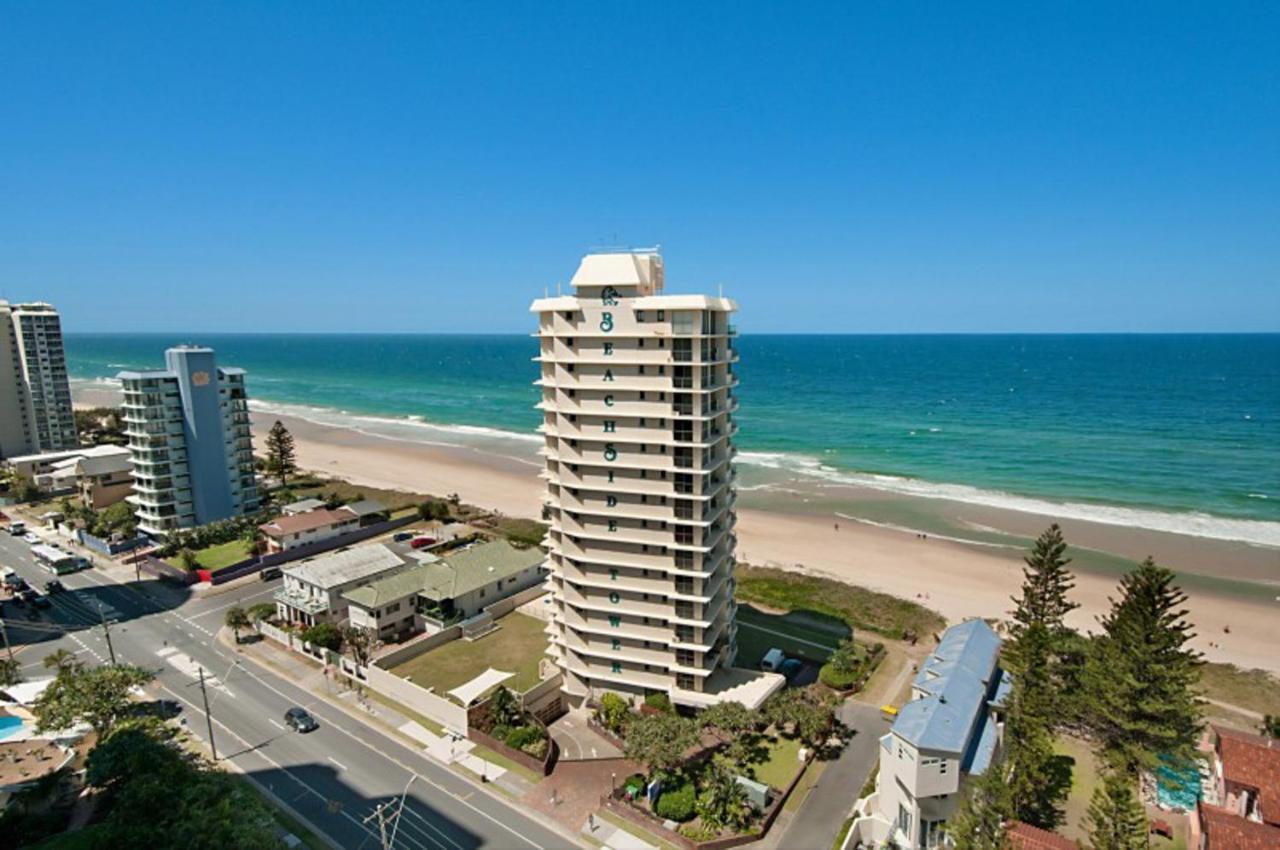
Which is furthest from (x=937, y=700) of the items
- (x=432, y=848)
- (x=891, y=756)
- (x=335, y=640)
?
(x=335, y=640)

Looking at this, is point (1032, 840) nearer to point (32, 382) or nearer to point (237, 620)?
point (237, 620)

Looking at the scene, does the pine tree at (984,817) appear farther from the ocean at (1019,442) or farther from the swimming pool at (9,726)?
the ocean at (1019,442)

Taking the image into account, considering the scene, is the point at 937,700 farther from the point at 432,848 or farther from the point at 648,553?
the point at 432,848

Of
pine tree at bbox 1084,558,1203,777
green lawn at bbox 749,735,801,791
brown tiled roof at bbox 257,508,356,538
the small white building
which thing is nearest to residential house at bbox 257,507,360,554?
brown tiled roof at bbox 257,508,356,538

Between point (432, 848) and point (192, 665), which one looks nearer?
point (432, 848)

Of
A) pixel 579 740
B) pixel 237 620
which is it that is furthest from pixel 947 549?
pixel 237 620

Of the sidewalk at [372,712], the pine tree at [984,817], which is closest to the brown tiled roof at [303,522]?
the sidewalk at [372,712]
